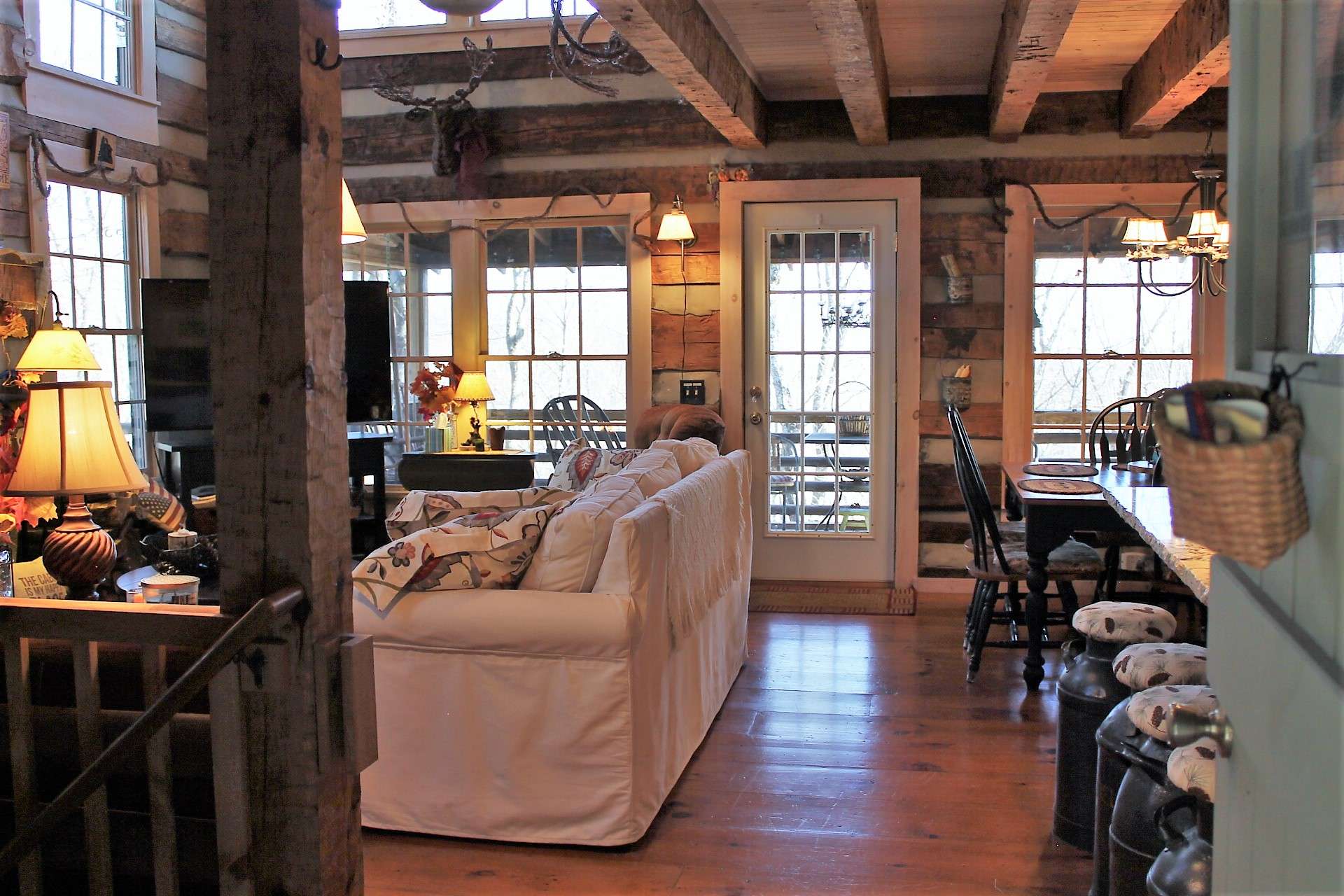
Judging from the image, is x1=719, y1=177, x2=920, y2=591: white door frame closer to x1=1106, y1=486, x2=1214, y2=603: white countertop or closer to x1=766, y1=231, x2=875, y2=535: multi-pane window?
x1=766, y1=231, x2=875, y2=535: multi-pane window

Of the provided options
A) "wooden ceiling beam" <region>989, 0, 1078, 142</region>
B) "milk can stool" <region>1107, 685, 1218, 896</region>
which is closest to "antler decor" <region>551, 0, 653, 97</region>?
"wooden ceiling beam" <region>989, 0, 1078, 142</region>

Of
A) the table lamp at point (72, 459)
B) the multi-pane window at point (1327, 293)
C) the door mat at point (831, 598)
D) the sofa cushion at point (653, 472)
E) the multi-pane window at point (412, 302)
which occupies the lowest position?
the door mat at point (831, 598)

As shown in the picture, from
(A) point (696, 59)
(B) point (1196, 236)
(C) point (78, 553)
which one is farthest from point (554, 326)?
(C) point (78, 553)

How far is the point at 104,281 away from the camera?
19.4 ft

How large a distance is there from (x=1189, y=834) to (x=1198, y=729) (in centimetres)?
113

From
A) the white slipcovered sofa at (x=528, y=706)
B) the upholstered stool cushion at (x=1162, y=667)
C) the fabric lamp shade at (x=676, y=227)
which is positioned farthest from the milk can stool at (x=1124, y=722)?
the fabric lamp shade at (x=676, y=227)

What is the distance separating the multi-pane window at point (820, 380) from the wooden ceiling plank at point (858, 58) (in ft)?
2.30

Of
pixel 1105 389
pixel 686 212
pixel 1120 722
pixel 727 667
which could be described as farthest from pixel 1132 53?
pixel 1120 722

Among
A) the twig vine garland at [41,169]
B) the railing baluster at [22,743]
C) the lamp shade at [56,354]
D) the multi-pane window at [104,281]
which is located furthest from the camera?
the multi-pane window at [104,281]

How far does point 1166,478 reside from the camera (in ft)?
2.84

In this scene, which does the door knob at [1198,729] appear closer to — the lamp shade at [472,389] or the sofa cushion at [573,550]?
the sofa cushion at [573,550]

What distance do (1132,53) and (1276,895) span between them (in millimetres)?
5155

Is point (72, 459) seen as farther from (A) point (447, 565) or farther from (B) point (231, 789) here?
(B) point (231, 789)

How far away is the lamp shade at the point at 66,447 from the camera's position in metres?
2.84
